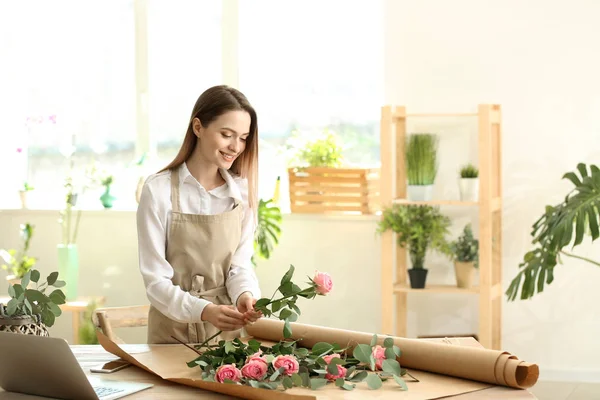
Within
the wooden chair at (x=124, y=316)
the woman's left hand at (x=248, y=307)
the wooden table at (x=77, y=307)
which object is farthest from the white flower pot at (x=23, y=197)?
the woman's left hand at (x=248, y=307)

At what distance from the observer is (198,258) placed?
2.58 meters

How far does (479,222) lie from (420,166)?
42cm

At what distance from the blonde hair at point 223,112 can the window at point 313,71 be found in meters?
2.52

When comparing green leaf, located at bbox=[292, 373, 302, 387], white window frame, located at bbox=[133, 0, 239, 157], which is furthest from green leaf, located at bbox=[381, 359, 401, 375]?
white window frame, located at bbox=[133, 0, 239, 157]

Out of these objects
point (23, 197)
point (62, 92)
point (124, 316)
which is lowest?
point (124, 316)

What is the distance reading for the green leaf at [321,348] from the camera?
1955 mm

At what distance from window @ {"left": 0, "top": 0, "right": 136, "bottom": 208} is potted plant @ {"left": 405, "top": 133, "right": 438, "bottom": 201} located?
77.1 inches

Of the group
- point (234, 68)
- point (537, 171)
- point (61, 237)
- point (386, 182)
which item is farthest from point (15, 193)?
point (537, 171)

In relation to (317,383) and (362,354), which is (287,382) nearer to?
(317,383)

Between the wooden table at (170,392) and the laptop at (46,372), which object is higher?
the laptop at (46,372)

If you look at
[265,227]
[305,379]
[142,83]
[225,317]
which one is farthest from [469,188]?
[305,379]

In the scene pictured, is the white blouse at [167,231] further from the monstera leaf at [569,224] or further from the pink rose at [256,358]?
the monstera leaf at [569,224]

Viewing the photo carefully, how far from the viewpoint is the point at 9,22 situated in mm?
5867

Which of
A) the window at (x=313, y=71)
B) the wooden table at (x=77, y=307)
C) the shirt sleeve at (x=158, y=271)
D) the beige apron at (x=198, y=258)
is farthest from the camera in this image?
the window at (x=313, y=71)
